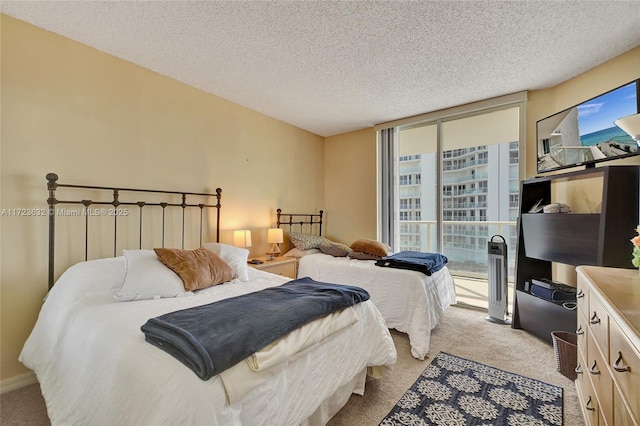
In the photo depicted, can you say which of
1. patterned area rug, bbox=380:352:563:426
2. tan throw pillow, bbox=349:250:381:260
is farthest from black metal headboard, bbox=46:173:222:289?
patterned area rug, bbox=380:352:563:426

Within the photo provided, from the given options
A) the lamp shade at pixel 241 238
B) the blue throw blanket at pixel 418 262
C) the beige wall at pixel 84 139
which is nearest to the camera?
the beige wall at pixel 84 139

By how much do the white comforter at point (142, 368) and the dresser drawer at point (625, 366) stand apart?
110 centimetres

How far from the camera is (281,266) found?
3334 millimetres

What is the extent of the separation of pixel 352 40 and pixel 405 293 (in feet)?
7.38

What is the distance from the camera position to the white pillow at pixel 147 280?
71.5 inches

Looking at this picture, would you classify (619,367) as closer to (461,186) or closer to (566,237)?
(566,237)

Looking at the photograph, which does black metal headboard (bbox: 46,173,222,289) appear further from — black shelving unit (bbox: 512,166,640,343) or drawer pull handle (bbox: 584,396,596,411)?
black shelving unit (bbox: 512,166,640,343)

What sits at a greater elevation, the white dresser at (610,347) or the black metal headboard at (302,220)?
the black metal headboard at (302,220)

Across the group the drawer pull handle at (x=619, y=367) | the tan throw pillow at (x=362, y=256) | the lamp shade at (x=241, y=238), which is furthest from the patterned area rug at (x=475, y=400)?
the lamp shade at (x=241, y=238)

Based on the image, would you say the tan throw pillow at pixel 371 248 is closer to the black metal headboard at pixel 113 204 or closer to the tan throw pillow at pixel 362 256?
the tan throw pillow at pixel 362 256

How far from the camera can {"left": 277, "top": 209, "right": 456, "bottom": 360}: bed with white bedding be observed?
8.20 feet

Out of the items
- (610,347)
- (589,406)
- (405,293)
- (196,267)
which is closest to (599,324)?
(610,347)

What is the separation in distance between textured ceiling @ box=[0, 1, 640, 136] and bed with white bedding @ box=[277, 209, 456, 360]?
6.36 ft

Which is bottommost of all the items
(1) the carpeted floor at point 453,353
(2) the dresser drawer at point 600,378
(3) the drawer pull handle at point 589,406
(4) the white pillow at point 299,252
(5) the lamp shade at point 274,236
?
(1) the carpeted floor at point 453,353
